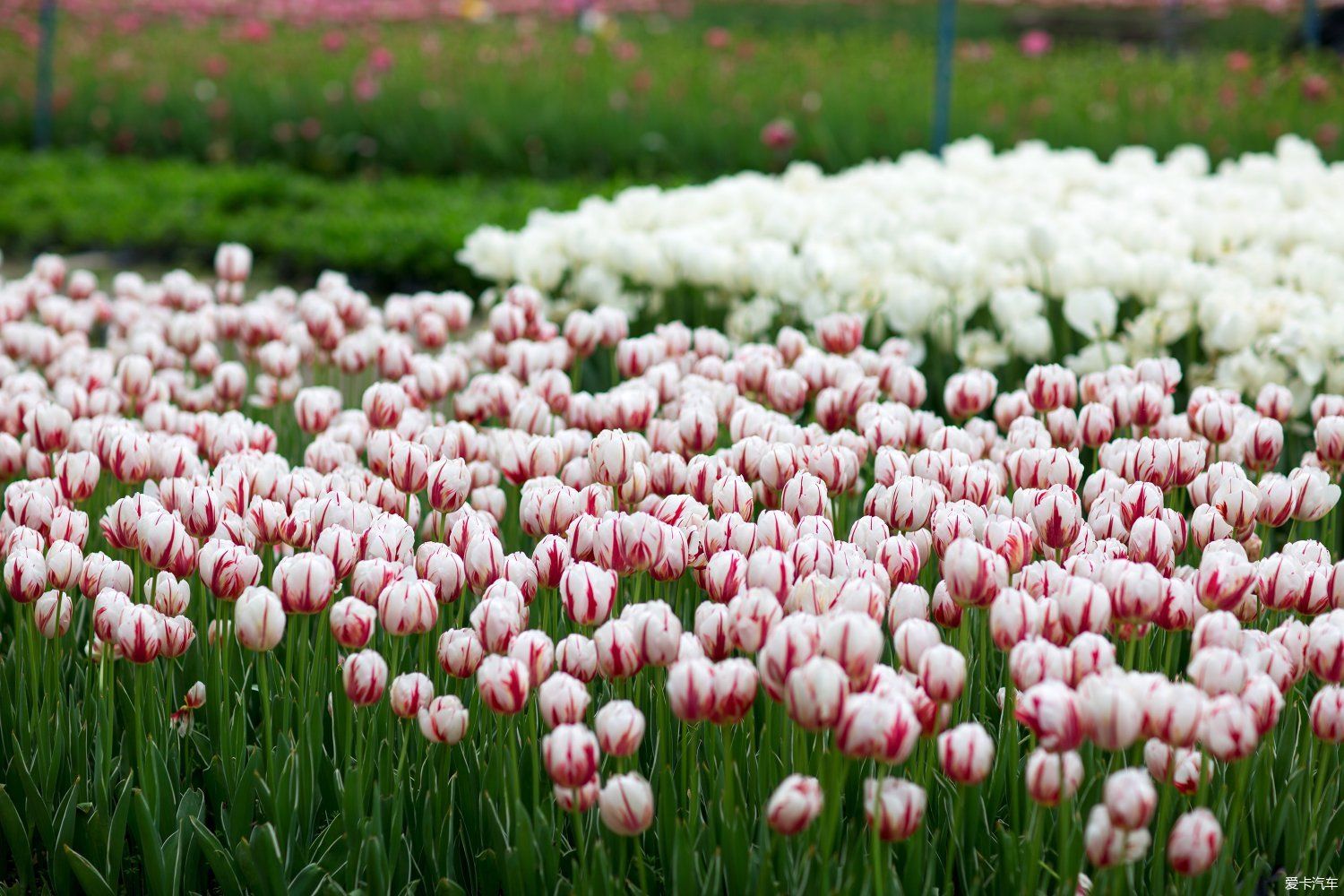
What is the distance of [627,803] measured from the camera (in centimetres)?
146

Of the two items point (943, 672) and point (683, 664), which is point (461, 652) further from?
point (943, 672)

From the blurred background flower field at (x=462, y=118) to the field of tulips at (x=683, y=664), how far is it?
449cm

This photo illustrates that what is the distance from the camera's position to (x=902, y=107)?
8289 millimetres

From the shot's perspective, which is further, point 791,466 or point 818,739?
point 791,466

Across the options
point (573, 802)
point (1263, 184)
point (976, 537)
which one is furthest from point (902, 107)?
point (573, 802)

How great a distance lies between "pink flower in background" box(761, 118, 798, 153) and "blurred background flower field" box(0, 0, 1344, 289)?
0.03 m

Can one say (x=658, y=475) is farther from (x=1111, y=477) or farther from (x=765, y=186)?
(x=765, y=186)

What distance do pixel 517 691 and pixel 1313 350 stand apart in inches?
88.3

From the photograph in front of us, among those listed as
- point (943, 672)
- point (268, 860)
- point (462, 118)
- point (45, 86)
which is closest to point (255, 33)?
point (45, 86)

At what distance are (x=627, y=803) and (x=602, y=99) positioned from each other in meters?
7.98

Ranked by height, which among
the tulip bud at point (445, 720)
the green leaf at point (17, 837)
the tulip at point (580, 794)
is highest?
the tulip bud at point (445, 720)

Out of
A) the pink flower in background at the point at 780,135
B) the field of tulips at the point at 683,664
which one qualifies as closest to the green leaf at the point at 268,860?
the field of tulips at the point at 683,664

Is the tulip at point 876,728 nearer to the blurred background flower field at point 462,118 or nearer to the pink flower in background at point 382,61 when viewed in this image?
the blurred background flower field at point 462,118

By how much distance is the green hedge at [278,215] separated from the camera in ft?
22.0
